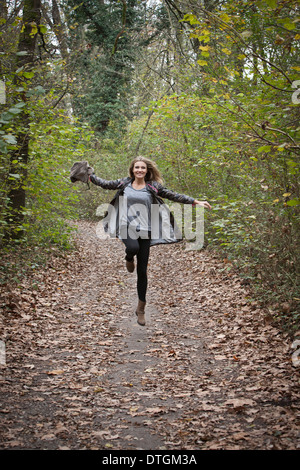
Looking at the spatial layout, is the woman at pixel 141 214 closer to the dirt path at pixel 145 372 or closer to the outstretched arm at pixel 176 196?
the outstretched arm at pixel 176 196

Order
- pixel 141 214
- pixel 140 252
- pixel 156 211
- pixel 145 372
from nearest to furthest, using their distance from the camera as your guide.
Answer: pixel 145 372 < pixel 140 252 < pixel 141 214 < pixel 156 211

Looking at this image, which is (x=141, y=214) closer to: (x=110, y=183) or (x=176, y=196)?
(x=176, y=196)

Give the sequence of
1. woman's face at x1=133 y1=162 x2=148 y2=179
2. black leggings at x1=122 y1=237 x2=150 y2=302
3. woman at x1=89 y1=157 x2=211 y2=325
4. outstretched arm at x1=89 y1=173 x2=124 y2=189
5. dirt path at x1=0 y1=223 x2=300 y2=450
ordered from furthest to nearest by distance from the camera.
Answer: outstretched arm at x1=89 y1=173 x2=124 y2=189, woman's face at x1=133 y1=162 x2=148 y2=179, woman at x1=89 y1=157 x2=211 y2=325, black leggings at x1=122 y1=237 x2=150 y2=302, dirt path at x1=0 y1=223 x2=300 y2=450

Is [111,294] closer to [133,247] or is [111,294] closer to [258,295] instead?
[133,247]

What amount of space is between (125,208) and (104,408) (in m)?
3.40

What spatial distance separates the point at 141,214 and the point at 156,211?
0.34 meters

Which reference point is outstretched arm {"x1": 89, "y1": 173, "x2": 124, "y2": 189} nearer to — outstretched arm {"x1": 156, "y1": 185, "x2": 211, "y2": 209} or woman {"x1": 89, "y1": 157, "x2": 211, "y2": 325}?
woman {"x1": 89, "y1": 157, "x2": 211, "y2": 325}

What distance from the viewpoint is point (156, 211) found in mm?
6602

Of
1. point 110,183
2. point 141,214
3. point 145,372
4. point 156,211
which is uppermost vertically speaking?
point 110,183

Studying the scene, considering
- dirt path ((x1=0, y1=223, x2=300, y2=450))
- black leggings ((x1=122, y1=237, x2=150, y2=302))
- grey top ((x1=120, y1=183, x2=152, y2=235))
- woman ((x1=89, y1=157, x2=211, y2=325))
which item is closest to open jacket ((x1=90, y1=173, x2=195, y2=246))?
woman ((x1=89, y1=157, x2=211, y2=325))

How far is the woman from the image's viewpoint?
628cm

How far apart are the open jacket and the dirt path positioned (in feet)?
5.01

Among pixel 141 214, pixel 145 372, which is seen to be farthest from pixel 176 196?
pixel 145 372

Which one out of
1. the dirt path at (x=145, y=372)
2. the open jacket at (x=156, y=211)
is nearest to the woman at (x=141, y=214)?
the open jacket at (x=156, y=211)
